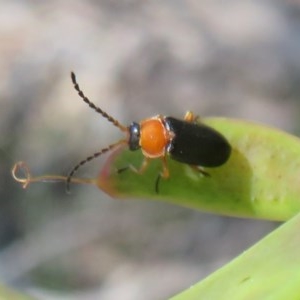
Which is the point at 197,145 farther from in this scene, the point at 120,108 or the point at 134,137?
the point at 120,108

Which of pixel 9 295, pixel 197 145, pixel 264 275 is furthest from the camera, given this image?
pixel 197 145

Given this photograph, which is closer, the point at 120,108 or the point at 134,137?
the point at 134,137

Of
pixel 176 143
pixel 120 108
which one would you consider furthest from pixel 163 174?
pixel 120 108

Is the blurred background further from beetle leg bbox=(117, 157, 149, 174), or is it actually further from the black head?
beetle leg bbox=(117, 157, 149, 174)

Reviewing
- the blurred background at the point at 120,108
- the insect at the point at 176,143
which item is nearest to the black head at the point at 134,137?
the insect at the point at 176,143

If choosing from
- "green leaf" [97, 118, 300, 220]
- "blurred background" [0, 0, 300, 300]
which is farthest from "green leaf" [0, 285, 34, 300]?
"blurred background" [0, 0, 300, 300]
